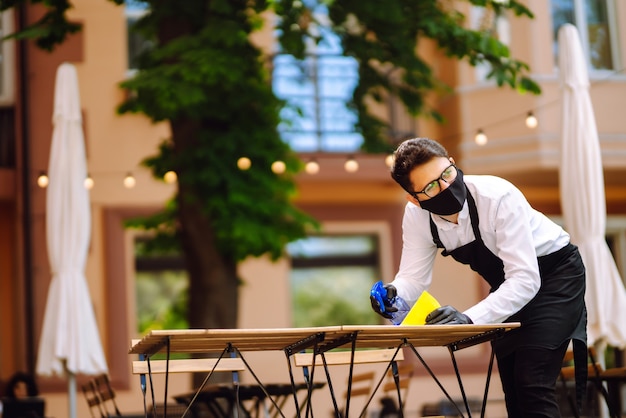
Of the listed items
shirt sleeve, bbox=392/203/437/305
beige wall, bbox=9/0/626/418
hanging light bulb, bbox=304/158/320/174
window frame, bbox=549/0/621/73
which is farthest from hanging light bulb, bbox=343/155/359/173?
shirt sleeve, bbox=392/203/437/305

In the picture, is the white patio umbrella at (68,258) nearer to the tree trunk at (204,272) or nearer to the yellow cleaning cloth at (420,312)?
the tree trunk at (204,272)

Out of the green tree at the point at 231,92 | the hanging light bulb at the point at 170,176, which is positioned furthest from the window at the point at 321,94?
the hanging light bulb at the point at 170,176

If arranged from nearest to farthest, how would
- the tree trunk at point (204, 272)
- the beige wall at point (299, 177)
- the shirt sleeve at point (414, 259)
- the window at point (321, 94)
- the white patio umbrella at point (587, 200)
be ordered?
the shirt sleeve at point (414, 259) → the white patio umbrella at point (587, 200) → the tree trunk at point (204, 272) → the beige wall at point (299, 177) → the window at point (321, 94)

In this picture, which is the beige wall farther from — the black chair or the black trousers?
the black trousers

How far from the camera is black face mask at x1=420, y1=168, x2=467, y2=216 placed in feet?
14.2

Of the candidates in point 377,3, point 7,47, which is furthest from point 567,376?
point 7,47

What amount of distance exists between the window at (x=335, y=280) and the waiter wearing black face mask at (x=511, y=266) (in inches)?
396

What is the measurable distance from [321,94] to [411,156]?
34.3 feet

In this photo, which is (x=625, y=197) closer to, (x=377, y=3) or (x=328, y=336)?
(x=377, y=3)

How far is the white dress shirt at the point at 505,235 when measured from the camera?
13.9ft

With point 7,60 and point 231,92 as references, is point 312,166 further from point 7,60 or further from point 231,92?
point 7,60

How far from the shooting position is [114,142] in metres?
13.7

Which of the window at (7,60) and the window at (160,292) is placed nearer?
the window at (160,292)

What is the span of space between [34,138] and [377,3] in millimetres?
5498
